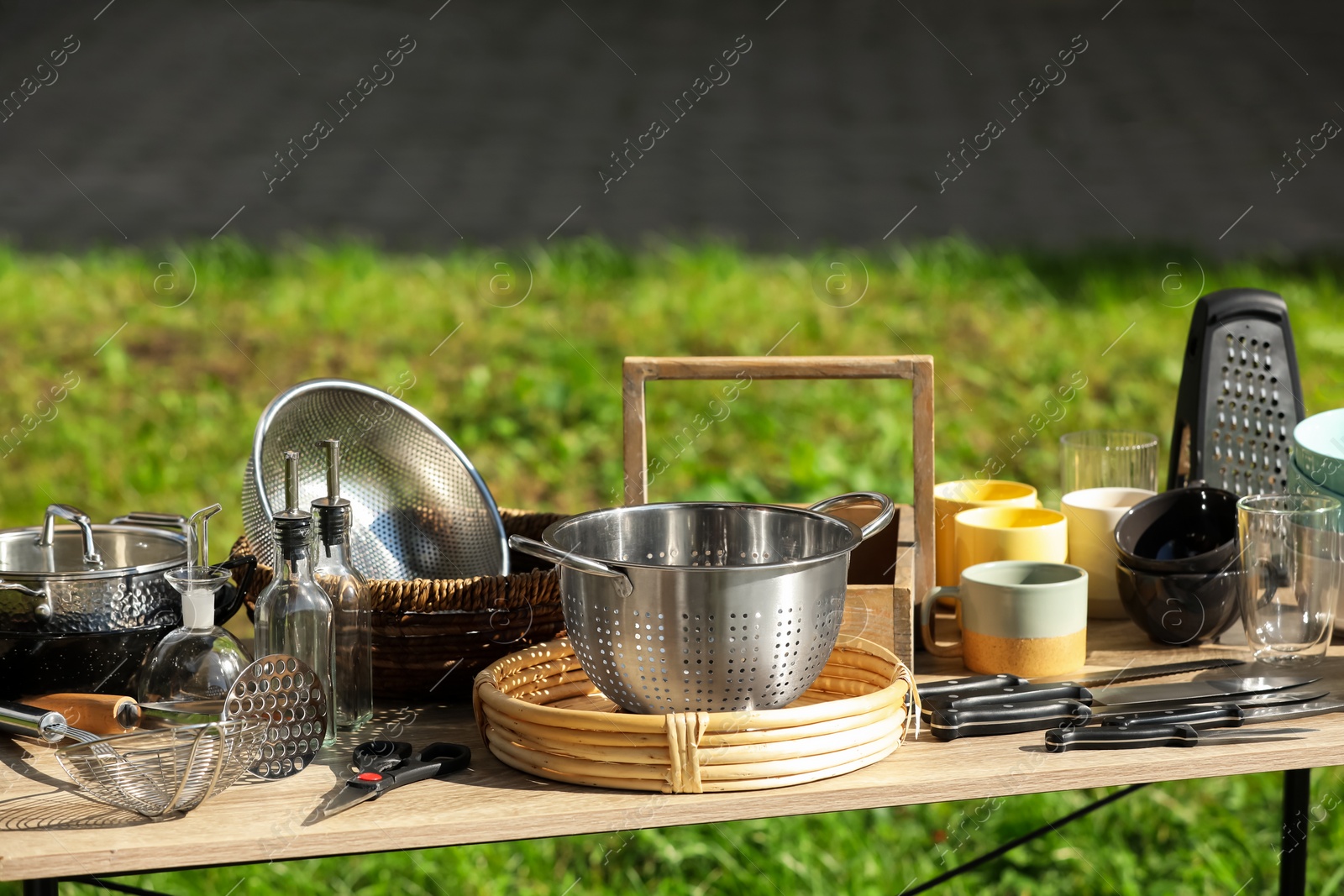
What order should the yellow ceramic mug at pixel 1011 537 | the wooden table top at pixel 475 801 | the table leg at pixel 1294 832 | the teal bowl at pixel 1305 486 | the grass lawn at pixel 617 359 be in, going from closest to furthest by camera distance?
the wooden table top at pixel 475 801
the teal bowl at pixel 1305 486
the yellow ceramic mug at pixel 1011 537
the table leg at pixel 1294 832
the grass lawn at pixel 617 359

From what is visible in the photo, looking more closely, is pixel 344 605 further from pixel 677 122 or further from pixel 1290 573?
pixel 677 122

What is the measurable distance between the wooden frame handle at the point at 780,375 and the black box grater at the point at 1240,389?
15.9 inches

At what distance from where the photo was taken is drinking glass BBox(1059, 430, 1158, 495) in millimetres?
1684

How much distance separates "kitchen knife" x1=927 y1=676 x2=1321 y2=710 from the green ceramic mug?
0.15 ft

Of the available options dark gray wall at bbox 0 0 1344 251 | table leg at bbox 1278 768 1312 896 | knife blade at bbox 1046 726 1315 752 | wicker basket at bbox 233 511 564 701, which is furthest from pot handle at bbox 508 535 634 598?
dark gray wall at bbox 0 0 1344 251

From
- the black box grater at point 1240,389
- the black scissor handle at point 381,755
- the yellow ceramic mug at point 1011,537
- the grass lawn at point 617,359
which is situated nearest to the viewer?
the black scissor handle at point 381,755

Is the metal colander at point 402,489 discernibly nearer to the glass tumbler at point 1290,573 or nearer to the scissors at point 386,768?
the scissors at point 386,768

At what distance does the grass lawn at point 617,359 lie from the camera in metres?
3.40

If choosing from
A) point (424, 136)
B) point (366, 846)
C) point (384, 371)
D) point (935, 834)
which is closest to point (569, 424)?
point (384, 371)

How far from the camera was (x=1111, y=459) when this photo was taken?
5.54 ft

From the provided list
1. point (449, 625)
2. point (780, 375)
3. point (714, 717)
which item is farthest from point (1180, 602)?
point (449, 625)

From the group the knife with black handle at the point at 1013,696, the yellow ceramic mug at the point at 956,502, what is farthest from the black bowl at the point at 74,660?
the yellow ceramic mug at the point at 956,502

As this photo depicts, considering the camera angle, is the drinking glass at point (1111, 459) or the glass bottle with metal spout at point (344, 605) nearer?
the glass bottle with metal spout at point (344, 605)

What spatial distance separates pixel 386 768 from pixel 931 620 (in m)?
0.62
